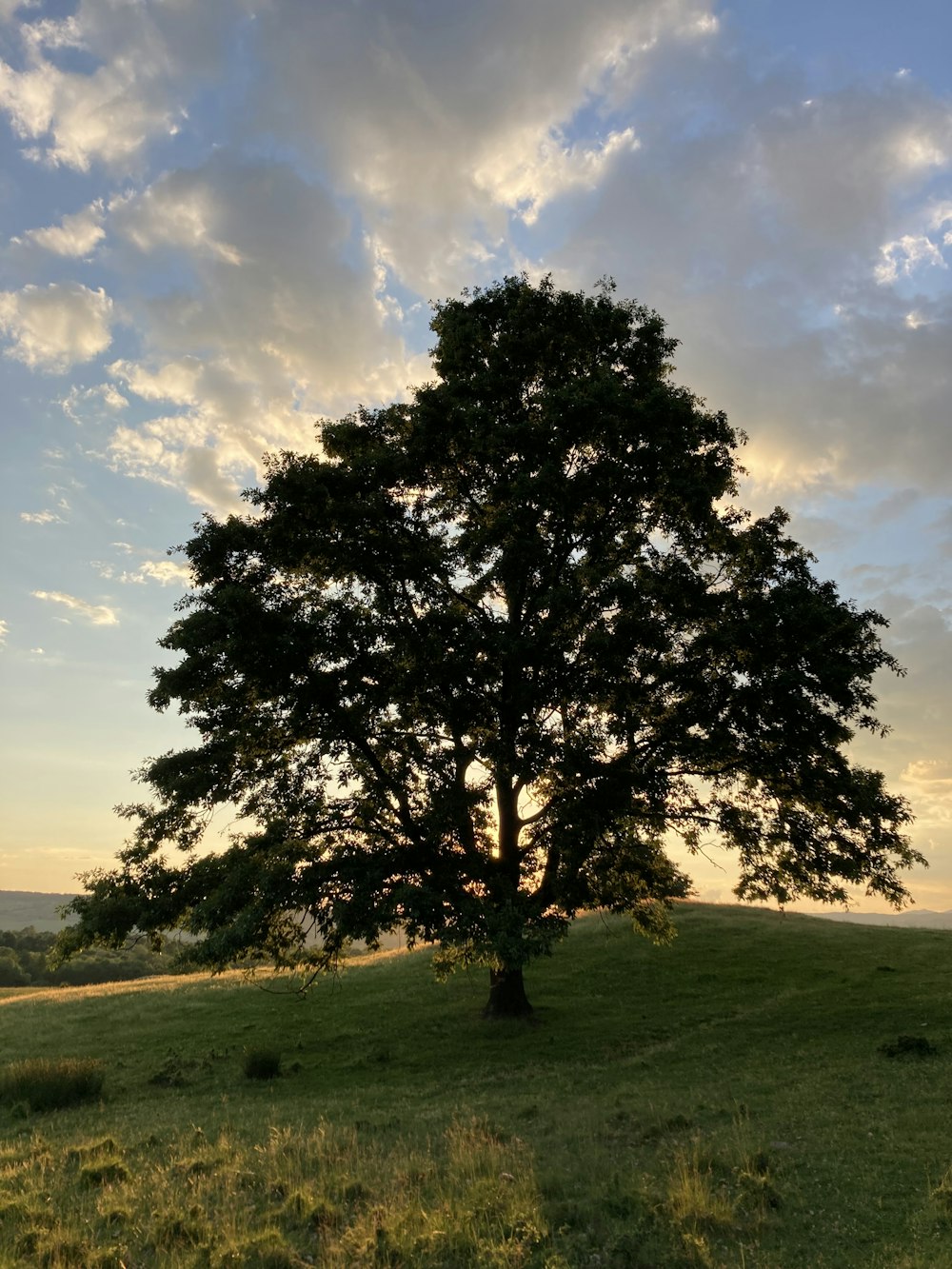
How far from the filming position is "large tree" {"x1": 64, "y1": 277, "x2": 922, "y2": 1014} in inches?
810

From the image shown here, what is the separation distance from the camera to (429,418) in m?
24.2

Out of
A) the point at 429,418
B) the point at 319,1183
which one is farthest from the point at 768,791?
the point at 319,1183

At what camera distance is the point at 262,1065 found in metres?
21.2

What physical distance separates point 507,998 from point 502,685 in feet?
35.4

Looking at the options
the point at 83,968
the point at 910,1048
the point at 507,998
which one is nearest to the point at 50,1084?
the point at 507,998

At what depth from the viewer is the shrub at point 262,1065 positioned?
21.1 meters

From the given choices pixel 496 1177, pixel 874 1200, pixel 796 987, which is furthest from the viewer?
pixel 796 987

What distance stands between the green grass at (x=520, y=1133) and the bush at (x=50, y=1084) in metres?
0.76

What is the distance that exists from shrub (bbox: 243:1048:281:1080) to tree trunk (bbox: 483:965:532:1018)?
7212 mm

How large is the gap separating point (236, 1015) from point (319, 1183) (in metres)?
21.7

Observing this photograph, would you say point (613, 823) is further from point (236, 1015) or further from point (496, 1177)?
point (236, 1015)

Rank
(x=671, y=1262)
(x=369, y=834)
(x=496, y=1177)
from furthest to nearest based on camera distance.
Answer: (x=369, y=834) → (x=496, y=1177) → (x=671, y=1262)

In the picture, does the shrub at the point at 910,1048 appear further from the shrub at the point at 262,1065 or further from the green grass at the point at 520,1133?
the shrub at the point at 262,1065

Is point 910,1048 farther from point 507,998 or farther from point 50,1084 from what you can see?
point 50,1084
